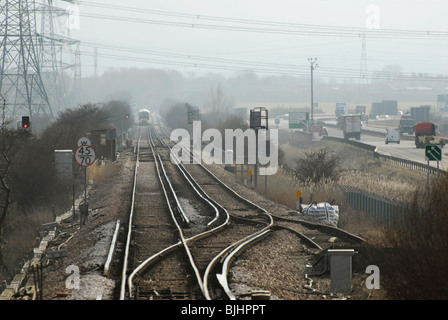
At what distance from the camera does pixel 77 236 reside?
17.9m

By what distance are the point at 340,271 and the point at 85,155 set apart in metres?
12.0

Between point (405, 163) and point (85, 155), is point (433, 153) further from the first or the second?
point (405, 163)

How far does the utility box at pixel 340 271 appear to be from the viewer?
11328 mm

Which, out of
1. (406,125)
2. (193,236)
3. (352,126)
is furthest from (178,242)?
(406,125)

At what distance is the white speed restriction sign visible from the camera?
2089 cm

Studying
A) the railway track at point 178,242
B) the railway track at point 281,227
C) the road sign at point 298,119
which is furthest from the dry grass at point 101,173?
the road sign at point 298,119

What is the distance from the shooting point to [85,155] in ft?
68.7

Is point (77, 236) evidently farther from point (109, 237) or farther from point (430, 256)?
point (430, 256)

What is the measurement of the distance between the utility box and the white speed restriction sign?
11.6m

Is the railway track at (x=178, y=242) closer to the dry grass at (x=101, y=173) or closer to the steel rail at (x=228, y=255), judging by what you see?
the steel rail at (x=228, y=255)

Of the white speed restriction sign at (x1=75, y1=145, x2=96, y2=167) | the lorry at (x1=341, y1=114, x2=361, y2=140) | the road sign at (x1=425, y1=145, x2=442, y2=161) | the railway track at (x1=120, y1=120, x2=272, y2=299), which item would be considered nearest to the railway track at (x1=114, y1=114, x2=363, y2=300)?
the railway track at (x1=120, y1=120, x2=272, y2=299)

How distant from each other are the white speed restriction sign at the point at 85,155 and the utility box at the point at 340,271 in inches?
457

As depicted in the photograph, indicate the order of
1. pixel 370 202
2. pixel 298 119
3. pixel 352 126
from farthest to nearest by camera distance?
pixel 298 119 < pixel 352 126 < pixel 370 202

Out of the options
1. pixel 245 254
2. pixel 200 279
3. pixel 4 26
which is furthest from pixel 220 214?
pixel 4 26
